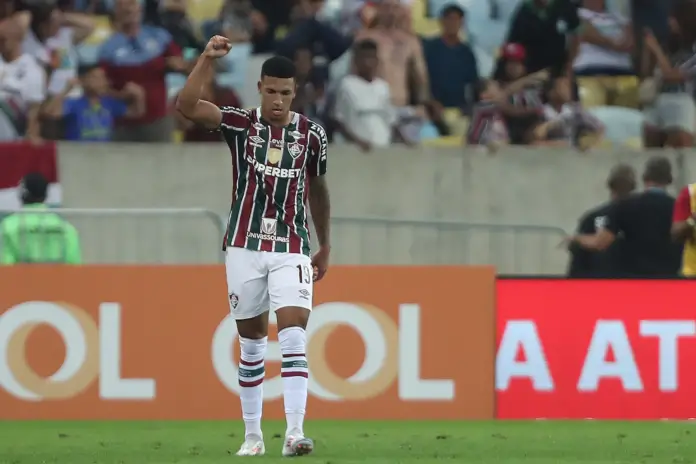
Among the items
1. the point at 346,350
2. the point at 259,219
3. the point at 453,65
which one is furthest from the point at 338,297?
the point at 453,65

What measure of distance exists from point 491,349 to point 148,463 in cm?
A: 449

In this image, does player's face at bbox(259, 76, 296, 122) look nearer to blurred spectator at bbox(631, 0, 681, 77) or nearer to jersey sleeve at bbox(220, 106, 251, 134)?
jersey sleeve at bbox(220, 106, 251, 134)

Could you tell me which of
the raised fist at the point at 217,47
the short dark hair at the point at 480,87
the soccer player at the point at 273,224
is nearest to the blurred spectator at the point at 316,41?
the short dark hair at the point at 480,87

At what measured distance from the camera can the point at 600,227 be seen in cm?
1419

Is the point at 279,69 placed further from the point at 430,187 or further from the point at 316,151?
the point at 430,187

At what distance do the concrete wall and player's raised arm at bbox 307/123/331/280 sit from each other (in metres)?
5.49

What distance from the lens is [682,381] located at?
1259 cm

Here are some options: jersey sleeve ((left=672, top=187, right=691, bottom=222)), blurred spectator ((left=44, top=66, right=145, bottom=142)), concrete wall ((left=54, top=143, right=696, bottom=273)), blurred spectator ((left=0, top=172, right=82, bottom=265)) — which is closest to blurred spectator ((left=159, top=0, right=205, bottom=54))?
blurred spectator ((left=44, top=66, right=145, bottom=142))

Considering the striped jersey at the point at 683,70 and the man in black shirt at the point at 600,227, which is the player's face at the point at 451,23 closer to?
the striped jersey at the point at 683,70

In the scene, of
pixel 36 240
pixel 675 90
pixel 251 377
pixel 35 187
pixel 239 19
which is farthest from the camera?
pixel 239 19

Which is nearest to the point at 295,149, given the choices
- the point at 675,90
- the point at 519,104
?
the point at 519,104

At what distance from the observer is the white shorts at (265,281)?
9.05 m

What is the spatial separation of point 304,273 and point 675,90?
28.1 ft

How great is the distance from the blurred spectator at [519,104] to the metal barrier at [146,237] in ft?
12.0
